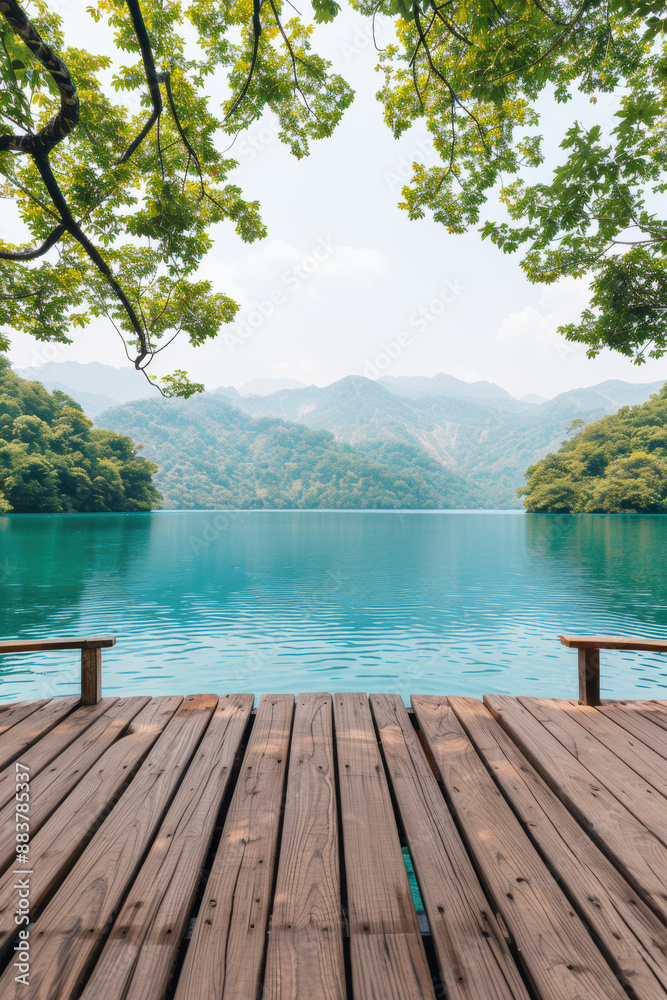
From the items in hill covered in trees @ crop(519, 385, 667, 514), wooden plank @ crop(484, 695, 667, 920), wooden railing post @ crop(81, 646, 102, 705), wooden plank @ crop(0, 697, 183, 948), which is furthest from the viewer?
hill covered in trees @ crop(519, 385, 667, 514)

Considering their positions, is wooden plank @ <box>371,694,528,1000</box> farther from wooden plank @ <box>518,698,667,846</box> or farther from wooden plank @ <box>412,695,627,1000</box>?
wooden plank @ <box>518,698,667,846</box>

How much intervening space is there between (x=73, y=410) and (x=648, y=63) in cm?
7085

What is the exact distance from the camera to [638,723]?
9.85 feet

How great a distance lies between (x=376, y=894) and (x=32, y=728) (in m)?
2.37

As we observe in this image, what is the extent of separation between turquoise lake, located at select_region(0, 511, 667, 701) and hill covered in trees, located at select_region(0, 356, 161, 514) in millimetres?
34326

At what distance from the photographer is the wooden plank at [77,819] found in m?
1.58

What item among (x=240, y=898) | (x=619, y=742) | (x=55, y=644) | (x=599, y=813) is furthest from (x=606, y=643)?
(x=55, y=644)

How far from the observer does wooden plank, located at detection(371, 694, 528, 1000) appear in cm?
129

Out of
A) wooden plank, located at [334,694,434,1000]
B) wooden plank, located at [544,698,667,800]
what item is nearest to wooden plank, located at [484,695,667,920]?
wooden plank, located at [544,698,667,800]

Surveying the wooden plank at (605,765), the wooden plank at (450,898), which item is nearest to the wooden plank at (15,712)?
the wooden plank at (450,898)

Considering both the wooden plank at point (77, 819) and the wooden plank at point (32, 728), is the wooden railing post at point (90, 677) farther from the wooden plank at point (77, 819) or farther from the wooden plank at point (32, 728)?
the wooden plank at point (77, 819)

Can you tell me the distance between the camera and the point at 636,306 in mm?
6590

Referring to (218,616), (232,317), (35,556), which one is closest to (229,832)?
(232,317)

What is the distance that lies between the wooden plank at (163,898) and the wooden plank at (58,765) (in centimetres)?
55
